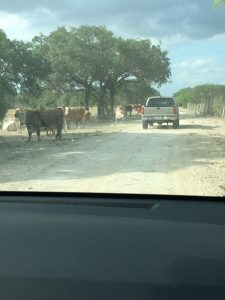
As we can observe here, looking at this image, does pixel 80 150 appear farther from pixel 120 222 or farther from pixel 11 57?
pixel 120 222

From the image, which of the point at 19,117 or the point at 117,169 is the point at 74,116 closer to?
the point at 19,117

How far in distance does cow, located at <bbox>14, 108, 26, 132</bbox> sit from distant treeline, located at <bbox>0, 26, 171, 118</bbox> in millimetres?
1127

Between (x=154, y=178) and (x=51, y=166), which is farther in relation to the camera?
(x=51, y=166)

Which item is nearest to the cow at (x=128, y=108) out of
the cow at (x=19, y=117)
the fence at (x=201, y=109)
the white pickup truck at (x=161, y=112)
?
the fence at (x=201, y=109)

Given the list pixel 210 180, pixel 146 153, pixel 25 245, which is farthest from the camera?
pixel 146 153

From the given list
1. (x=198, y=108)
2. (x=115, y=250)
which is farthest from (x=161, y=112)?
(x=115, y=250)

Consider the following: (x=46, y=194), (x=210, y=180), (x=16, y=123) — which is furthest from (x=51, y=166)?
(x=16, y=123)

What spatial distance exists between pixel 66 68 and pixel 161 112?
10079 mm

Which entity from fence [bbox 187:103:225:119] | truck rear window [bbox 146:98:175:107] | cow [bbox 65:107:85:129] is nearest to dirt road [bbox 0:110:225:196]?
cow [bbox 65:107:85:129]

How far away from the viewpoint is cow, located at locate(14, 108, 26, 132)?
2489 centimetres

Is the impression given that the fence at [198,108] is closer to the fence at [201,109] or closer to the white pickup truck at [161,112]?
the fence at [201,109]

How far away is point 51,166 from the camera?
478 inches

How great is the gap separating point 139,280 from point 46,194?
1003 mm

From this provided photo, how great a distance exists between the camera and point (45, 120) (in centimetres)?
2267
